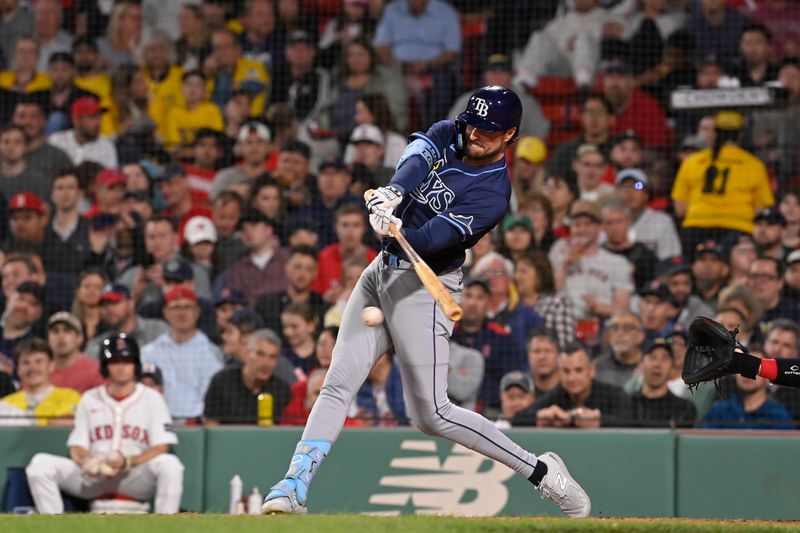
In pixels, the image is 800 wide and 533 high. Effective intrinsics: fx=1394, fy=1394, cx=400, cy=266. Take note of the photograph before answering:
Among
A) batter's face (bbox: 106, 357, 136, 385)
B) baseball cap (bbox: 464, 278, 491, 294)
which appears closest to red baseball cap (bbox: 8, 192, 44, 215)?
batter's face (bbox: 106, 357, 136, 385)

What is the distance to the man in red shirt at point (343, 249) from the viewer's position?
931 centimetres

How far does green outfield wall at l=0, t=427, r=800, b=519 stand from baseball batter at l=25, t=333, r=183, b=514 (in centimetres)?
25

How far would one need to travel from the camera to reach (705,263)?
9.05 m

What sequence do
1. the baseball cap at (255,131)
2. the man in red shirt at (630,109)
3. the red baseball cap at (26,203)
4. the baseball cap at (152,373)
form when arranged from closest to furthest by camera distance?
the baseball cap at (152,373) → the red baseball cap at (26,203) → the man in red shirt at (630,109) → the baseball cap at (255,131)

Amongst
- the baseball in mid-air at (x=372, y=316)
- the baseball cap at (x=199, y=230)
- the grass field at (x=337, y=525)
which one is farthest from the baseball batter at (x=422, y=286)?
the baseball cap at (x=199, y=230)

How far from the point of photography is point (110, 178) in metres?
10.4

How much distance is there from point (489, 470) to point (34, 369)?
2.76 metres

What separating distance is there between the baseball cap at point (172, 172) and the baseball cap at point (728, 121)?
3.91 meters

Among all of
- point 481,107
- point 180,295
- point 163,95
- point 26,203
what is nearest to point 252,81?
point 163,95

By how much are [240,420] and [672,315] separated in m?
2.81

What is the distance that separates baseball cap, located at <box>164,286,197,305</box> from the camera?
8.97m

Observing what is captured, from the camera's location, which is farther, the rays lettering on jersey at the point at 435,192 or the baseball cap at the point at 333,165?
the baseball cap at the point at 333,165

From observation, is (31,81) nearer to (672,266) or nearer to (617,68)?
(617,68)

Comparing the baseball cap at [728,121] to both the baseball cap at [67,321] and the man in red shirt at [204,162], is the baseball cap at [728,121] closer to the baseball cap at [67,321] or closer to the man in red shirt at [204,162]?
the man in red shirt at [204,162]
